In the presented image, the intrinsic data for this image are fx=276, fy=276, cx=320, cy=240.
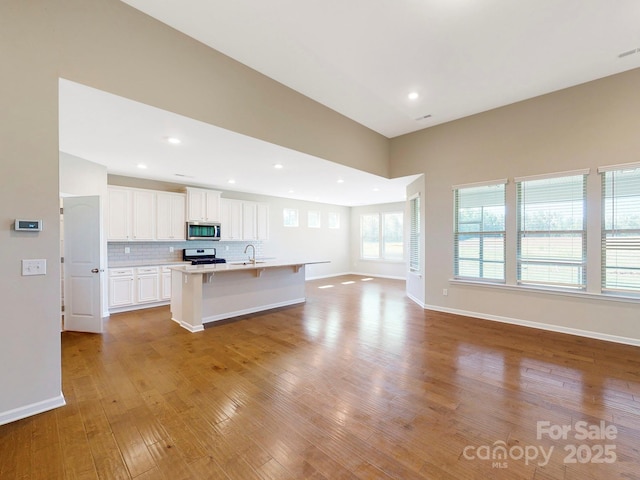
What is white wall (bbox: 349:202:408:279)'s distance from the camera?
9.50m

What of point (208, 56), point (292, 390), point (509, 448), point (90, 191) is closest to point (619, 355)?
point (509, 448)

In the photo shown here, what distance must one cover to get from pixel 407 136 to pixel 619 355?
15.4 feet

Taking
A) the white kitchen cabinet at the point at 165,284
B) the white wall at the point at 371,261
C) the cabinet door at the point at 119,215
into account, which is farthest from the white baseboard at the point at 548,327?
the cabinet door at the point at 119,215

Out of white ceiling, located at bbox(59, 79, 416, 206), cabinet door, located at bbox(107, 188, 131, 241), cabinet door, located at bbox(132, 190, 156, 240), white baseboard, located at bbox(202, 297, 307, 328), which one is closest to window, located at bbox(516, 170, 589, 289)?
white ceiling, located at bbox(59, 79, 416, 206)

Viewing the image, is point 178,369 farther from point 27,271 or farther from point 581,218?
point 581,218

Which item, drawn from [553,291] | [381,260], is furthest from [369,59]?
[381,260]

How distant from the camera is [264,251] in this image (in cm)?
834

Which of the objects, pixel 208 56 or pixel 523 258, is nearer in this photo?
pixel 208 56

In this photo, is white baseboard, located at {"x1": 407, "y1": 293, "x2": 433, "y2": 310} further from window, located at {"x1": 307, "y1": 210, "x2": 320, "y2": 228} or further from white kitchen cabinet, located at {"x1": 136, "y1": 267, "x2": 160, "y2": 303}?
white kitchen cabinet, located at {"x1": 136, "y1": 267, "x2": 160, "y2": 303}

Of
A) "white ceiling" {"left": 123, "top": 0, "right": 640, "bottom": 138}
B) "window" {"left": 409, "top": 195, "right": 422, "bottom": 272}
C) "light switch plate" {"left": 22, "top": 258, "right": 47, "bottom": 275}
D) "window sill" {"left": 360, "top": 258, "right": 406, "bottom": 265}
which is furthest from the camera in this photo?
"window sill" {"left": 360, "top": 258, "right": 406, "bottom": 265}

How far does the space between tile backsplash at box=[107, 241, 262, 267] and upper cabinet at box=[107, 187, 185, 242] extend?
33 centimetres

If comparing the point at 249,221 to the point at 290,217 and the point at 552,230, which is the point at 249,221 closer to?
the point at 290,217

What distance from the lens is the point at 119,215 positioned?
534 centimetres

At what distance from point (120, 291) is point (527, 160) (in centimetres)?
745
